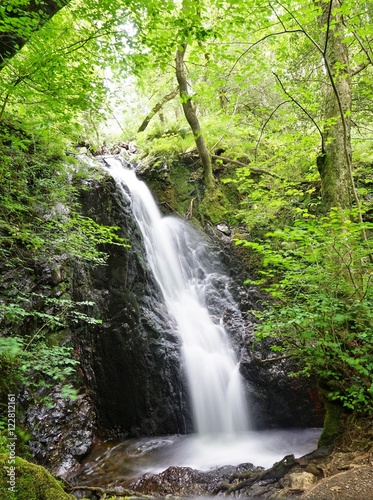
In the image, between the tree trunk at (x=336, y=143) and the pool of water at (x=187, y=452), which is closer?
the tree trunk at (x=336, y=143)

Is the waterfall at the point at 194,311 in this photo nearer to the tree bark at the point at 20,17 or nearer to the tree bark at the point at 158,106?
the tree bark at the point at 158,106

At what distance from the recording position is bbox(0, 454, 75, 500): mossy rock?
5.54ft

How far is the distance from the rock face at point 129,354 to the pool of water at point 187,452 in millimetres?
401

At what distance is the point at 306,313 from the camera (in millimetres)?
3264

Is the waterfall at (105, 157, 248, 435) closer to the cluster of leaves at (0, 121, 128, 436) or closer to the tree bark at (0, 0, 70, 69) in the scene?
the cluster of leaves at (0, 121, 128, 436)

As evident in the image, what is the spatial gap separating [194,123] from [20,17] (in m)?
6.20

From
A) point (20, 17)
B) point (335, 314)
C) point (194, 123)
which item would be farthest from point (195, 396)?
point (194, 123)

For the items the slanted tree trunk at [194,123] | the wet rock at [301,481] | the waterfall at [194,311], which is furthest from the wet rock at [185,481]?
the slanted tree trunk at [194,123]

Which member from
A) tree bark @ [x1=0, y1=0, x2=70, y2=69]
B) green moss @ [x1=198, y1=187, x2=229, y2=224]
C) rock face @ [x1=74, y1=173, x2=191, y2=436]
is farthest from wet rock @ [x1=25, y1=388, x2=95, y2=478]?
green moss @ [x1=198, y1=187, x2=229, y2=224]

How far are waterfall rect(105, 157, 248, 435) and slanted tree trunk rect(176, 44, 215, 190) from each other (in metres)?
1.90

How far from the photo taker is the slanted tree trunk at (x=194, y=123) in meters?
8.66

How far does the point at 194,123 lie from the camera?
9.06m

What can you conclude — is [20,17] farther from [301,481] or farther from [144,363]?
[144,363]

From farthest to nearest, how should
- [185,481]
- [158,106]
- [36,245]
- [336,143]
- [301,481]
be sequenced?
1. [158,106]
2. [336,143]
3. [36,245]
4. [185,481]
5. [301,481]
